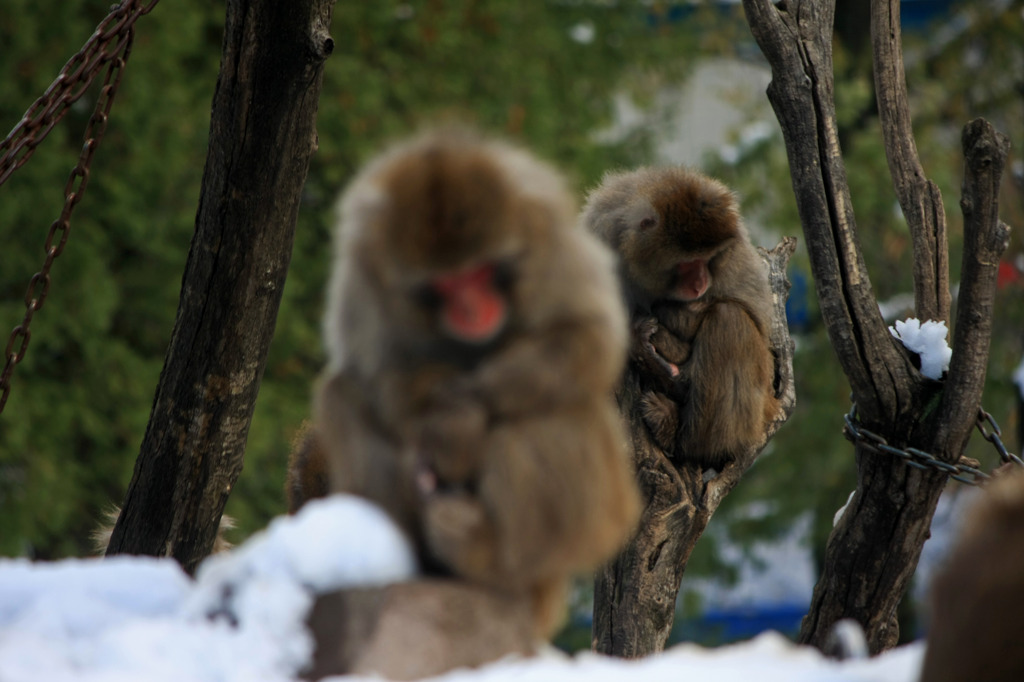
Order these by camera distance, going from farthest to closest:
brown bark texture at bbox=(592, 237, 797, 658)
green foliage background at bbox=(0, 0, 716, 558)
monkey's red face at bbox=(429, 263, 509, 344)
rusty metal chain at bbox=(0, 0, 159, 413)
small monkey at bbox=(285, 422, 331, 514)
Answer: green foliage background at bbox=(0, 0, 716, 558) < brown bark texture at bbox=(592, 237, 797, 658) < small monkey at bbox=(285, 422, 331, 514) < rusty metal chain at bbox=(0, 0, 159, 413) < monkey's red face at bbox=(429, 263, 509, 344)

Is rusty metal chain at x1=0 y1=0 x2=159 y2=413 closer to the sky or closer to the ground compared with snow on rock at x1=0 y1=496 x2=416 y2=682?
closer to the sky

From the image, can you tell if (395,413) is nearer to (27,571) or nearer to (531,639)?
(531,639)

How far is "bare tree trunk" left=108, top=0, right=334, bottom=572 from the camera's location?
3.50 metres

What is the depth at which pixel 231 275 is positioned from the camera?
3660 millimetres

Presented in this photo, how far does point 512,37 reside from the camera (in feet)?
31.3

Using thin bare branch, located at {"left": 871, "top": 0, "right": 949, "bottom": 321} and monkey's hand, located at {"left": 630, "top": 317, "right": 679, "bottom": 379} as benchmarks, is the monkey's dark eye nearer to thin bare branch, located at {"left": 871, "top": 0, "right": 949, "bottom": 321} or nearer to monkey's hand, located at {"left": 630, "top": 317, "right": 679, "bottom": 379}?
monkey's hand, located at {"left": 630, "top": 317, "right": 679, "bottom": 379}

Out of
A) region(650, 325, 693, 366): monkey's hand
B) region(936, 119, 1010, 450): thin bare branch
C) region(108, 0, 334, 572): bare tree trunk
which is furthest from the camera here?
region(650, 325, 693, 366): monkey's hand

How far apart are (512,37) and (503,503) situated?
805 centimetres

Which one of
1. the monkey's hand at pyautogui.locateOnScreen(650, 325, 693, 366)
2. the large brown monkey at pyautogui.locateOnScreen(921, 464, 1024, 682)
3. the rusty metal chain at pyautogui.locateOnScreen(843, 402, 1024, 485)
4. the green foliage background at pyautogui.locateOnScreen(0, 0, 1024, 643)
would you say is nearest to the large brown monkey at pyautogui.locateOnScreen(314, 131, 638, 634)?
the large brown monkey at pyautogui.locateOnScreen(921, 464, 1024, 682)

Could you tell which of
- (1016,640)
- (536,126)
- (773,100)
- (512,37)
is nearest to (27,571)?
(1016,640)

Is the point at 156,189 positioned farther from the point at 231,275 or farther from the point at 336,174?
the point at 231,275

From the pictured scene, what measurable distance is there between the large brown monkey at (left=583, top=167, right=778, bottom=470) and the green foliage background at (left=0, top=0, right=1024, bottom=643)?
2.58 m

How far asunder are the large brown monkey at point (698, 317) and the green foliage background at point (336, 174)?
8.47ft

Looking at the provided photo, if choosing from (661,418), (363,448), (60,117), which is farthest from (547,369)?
(661,418)
